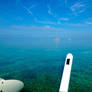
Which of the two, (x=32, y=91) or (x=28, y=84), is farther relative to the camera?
(x=28, y=84)

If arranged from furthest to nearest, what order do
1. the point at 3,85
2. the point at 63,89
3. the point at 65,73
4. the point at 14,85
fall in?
the point at 14,85 < the point at 3,85 < the point at 65,73 < the point at 63,89

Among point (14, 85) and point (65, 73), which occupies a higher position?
point (65, 73)

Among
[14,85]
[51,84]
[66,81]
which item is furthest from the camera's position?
[51,84]

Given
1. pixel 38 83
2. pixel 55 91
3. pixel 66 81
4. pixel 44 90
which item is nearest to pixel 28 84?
pixel 38 83

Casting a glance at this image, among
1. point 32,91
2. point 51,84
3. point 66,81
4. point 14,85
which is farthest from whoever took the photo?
point 51,84

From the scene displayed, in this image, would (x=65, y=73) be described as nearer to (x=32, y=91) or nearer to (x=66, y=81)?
(x=66, y=81)

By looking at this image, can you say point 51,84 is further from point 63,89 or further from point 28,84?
point 63,89

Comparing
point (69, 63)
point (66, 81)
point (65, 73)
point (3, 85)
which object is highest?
point (69, 63)

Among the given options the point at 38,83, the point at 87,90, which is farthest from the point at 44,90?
the point at 87,90

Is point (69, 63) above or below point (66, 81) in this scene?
above

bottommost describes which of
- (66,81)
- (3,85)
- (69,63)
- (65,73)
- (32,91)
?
(32,91)
